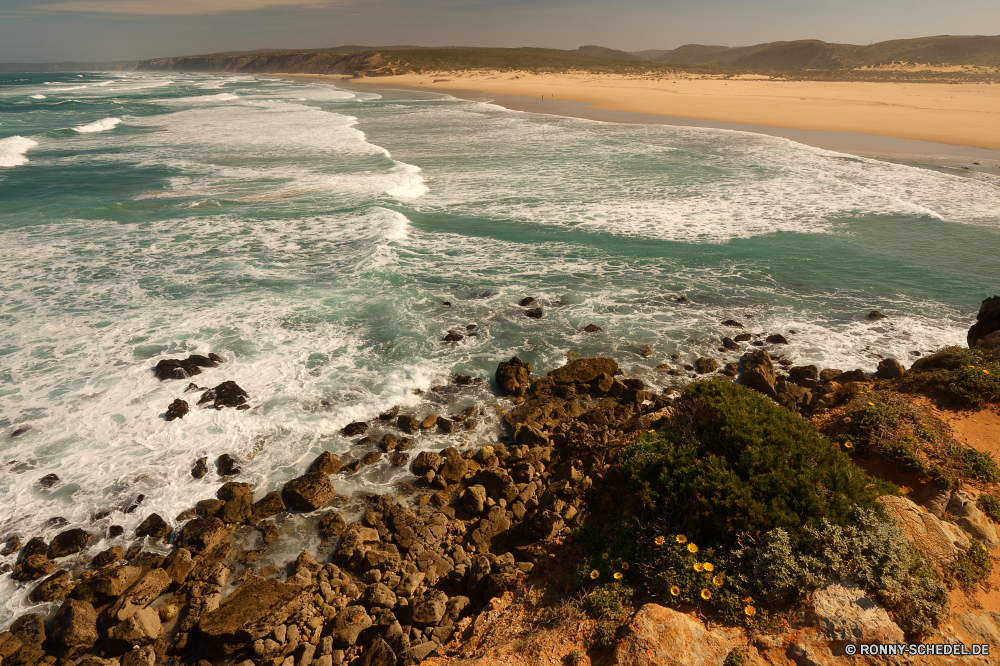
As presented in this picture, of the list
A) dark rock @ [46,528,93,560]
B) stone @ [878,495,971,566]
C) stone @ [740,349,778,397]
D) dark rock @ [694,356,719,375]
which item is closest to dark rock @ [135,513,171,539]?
dark rock @ [46,528,93,560]

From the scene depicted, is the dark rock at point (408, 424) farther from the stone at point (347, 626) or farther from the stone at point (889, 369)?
the stone at point (889, 369)

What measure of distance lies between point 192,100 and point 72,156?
1696 inches

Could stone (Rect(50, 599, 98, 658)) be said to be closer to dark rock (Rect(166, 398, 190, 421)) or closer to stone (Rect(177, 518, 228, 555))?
stone (Rect(177, 518, 228, 555))

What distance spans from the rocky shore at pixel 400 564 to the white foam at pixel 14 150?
1253 inches

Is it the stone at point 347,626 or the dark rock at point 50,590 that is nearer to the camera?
the stone at point 347,626

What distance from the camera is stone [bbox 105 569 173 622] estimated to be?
253 inches

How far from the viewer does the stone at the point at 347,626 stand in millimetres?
6094

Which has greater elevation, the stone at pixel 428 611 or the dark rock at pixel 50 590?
the stone at pixel 428 611

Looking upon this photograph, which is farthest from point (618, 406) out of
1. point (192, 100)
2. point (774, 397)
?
point (192, 100)

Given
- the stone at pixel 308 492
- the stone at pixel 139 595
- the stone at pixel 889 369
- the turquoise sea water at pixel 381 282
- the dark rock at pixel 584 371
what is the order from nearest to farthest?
the stone at pixel 139 595, the stone at pixel 308 492, the turquoise sea water at pixel 381 282, the stone at pixel 889 369, the dark rock at pixel 584 371

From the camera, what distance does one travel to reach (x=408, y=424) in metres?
9.81

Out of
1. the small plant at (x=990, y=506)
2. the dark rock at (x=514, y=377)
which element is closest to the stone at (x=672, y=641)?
the small plant at (x=990, y=506)

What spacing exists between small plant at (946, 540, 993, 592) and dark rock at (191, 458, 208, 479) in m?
9.97

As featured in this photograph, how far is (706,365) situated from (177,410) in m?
10.7
